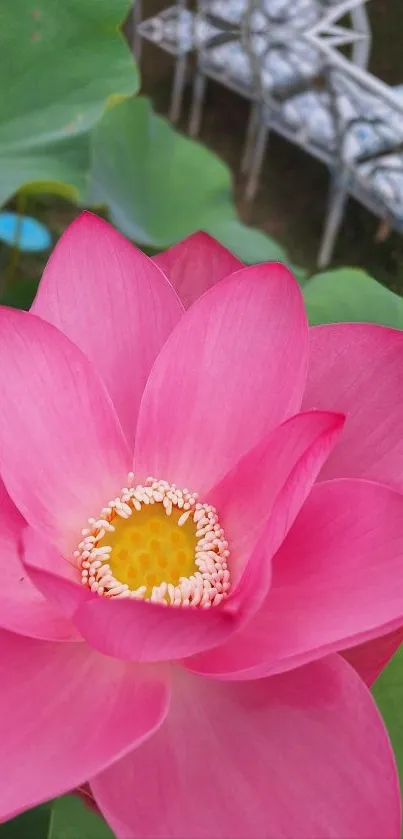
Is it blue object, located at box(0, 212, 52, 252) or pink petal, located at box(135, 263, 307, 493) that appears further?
blue object, located at box(0, 212, 52, 252)

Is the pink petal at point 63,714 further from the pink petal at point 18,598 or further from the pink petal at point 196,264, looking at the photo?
the pink petal at point 196,264

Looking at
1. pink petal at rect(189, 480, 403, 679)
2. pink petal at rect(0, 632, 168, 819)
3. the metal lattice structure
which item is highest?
pink petal at rect(189, 480, 403, 679)

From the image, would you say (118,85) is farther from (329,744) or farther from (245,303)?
(329,744)

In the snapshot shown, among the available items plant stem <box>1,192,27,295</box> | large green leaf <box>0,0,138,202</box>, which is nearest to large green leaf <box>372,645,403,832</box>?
large green leaf <box>0,0,138,202</box>

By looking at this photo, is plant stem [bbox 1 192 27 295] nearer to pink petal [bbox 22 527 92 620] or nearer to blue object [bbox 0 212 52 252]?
blue object [bbox 0 212 52 252]

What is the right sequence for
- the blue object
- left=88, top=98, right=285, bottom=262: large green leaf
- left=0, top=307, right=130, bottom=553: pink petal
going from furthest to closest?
left=88, top=98, right=285, bottom=262: large green leaf → the blue object → left=0, top=307, right=130, bottom=553: pink petal

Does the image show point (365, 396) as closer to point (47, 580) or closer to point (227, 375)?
point (227, 375)

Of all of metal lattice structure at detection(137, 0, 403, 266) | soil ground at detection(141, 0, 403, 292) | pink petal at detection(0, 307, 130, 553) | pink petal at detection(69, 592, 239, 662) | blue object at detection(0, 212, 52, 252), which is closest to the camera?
pink petal at detection(69, 592, 239, 662)

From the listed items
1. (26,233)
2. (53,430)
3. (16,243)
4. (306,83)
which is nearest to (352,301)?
(53,430)
